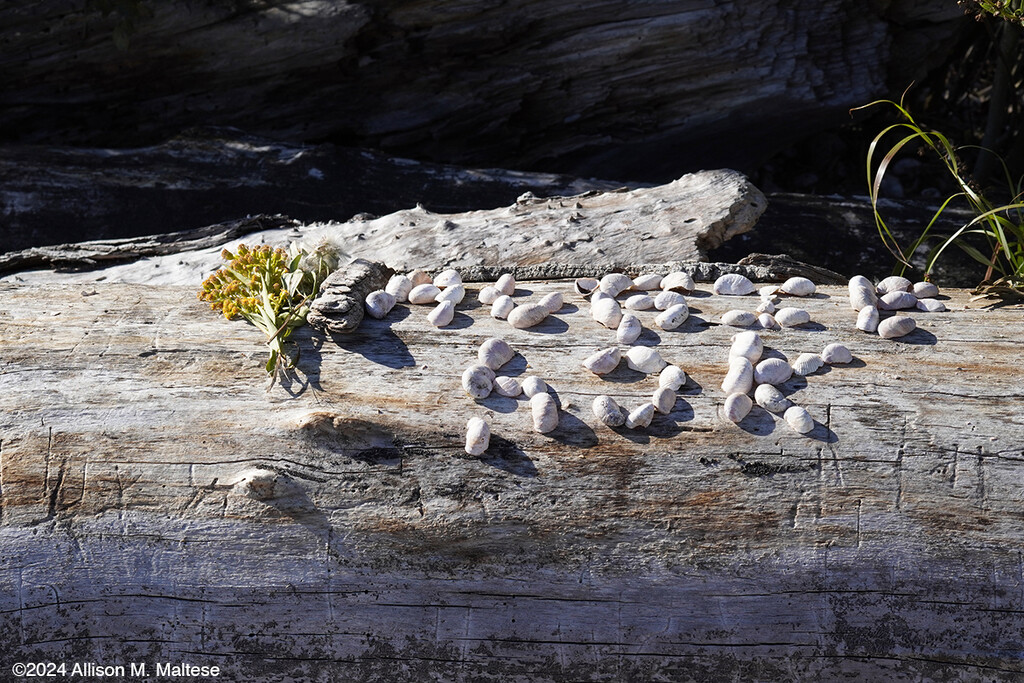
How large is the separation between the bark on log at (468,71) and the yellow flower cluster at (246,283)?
7.37 ft

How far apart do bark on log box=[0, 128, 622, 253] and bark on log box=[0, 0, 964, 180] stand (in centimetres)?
48

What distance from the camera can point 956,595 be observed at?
1.83 meters

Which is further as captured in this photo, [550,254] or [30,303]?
[550,254]

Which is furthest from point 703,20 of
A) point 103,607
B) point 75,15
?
point 103,607

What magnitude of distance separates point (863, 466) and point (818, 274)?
0.96m

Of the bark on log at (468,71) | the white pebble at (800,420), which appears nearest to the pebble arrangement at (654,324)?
the white pebble at (800,420)

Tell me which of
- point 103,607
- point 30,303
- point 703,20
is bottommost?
point 103,607

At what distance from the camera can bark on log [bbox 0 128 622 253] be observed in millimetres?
3621

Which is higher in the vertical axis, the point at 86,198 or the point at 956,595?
A: the point at 86,198

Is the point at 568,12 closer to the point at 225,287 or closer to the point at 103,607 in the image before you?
the point at 225,287

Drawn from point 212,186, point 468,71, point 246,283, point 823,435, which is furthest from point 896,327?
point 212,186

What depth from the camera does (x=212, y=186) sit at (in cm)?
382

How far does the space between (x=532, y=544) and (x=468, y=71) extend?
3.17 metres

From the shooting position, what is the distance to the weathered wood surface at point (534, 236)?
272 centimetres
